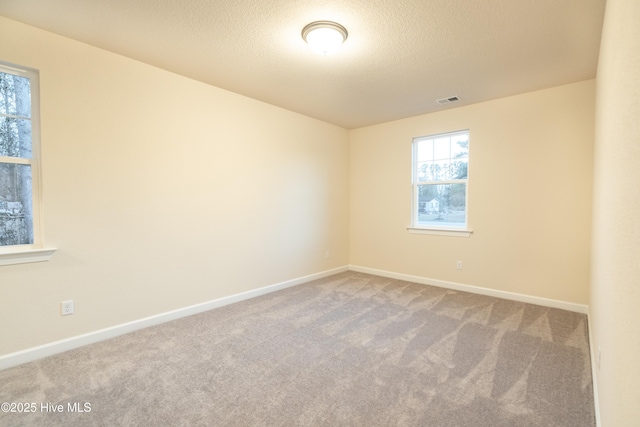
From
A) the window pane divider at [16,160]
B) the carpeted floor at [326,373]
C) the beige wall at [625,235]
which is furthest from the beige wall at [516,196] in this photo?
the window pane divider at [16,160]

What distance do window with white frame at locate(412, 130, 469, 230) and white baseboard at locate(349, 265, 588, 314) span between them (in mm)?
828

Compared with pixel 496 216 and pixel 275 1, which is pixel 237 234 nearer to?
pixel 275 1

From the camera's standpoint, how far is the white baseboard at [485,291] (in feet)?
10.8

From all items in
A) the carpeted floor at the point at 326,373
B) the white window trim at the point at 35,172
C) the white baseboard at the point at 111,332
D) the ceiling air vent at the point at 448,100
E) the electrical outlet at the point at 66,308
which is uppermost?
the ceiling air vent at the point at 448,100

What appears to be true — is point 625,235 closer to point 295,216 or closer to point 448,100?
point 448,100

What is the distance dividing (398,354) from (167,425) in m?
1.70

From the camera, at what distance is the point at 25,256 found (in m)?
2.21

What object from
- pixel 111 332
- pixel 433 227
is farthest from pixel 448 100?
pixel 111 332

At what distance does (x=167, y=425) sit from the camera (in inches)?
63.2

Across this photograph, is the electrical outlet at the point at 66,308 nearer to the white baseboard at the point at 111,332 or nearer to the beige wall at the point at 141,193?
the beige wall at the point at 141,193

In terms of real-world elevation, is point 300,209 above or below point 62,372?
above

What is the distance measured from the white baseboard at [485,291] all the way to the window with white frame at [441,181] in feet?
2.72

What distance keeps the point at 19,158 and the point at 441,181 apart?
471 centimetres

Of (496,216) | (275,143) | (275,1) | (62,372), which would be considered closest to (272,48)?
(275,1)
